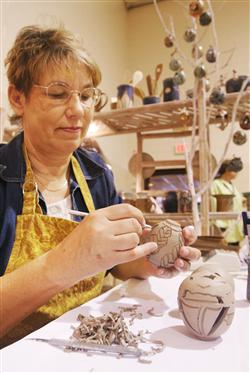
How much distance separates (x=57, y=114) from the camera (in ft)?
3.33

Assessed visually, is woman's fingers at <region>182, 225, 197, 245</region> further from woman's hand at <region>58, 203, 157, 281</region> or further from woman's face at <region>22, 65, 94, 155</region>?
woman's face at <region>22, 65, 94, 155</region>

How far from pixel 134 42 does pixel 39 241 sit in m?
4.55

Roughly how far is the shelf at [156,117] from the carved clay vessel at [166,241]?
1317 mm

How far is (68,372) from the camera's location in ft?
1.68

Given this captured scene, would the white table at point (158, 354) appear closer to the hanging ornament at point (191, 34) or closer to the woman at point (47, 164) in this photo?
the woman at point (47, 164)

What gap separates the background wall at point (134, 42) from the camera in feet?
12.9

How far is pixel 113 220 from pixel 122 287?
13.8 inches

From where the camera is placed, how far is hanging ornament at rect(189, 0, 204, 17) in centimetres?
159

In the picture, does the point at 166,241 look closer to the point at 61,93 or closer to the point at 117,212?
the point at 117,212

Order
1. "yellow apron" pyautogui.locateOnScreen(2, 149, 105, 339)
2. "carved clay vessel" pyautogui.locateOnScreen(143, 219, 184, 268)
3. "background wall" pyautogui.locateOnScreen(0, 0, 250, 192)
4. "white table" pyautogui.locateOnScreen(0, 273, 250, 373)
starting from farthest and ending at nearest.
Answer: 1. "background wall" pyautogui.locateOnScreen(0, 0, 250, 192)
2. "yellow apron" pyautogui.locateOnScreen(2, 149, 105, 339)
3. "carved clay vessel" pyautogui.locateOnScreen(143, 219, 184, 268)
4. "white table" pyautogui.locateOnScreen(0, 273, 250, 373)

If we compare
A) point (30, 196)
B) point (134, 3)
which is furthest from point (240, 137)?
point (134, 3)

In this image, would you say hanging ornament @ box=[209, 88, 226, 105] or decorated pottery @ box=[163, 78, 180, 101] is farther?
decorated pottery @ box=[163, 78, 180, 101]

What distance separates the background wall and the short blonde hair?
250 centimetres

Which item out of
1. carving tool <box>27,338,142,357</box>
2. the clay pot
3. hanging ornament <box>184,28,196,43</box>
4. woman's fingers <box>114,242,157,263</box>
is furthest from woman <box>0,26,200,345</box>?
the clay pot
